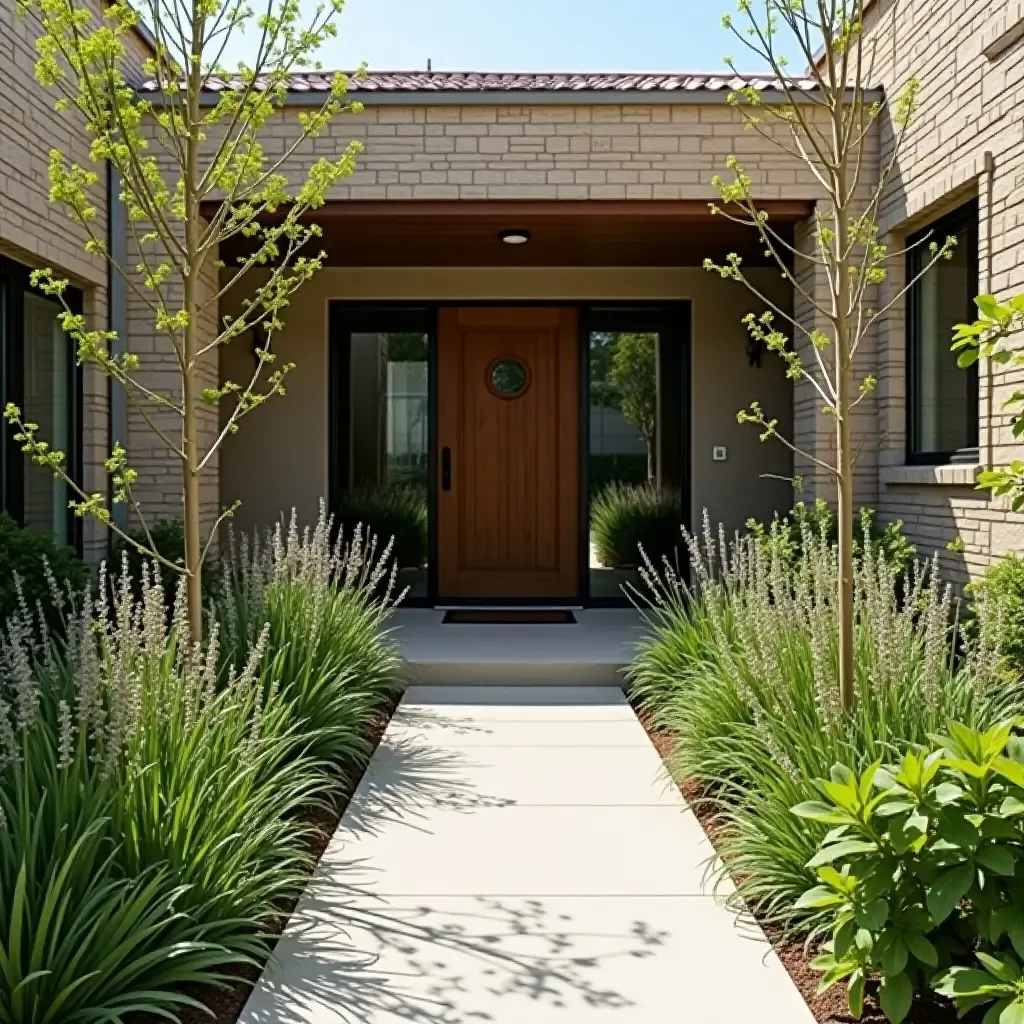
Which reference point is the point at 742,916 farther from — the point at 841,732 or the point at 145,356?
the point at 145,356

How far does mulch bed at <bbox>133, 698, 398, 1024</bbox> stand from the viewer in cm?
236

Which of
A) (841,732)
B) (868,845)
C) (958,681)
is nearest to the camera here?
(868,845)

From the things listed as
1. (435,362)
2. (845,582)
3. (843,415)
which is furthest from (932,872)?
(435,362)

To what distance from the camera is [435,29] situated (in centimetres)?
984

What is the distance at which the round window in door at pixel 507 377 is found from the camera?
9430mm

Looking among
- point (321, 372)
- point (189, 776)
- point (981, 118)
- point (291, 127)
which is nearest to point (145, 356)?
point (291, 127)

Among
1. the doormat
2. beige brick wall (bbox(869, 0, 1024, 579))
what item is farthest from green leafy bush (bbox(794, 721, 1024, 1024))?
the doormat

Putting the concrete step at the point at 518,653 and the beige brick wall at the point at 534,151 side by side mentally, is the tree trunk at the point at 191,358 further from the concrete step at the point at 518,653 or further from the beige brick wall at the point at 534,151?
the beige brick wall at the point at 534,151

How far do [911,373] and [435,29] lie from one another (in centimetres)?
585

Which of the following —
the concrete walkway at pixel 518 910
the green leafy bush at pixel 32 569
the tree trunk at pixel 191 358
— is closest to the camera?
the concrete walkway at pixel 518 910

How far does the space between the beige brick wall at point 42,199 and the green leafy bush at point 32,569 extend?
5.00ft

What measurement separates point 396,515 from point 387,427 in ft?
2.63

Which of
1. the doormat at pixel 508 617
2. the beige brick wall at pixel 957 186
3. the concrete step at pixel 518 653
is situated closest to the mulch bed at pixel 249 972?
the concrete step at pixel 518 653

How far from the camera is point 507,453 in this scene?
9484mm
